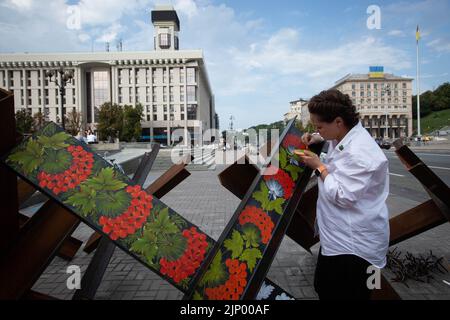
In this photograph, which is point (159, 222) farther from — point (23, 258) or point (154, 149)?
point (154, 149)

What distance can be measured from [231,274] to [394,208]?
6.47 metres

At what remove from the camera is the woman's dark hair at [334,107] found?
1.91 metres

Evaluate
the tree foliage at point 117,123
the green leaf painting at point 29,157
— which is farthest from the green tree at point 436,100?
the green leaf painting at point 29,157

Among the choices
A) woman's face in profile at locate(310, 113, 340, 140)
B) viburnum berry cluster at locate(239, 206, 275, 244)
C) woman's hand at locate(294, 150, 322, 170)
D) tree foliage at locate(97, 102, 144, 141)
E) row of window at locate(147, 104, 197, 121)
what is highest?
row of window at locate(147, 104, 197, 121)

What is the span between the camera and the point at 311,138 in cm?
227

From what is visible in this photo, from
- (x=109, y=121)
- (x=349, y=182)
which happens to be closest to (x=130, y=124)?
(x=109, y=121)

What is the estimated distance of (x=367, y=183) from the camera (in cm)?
173

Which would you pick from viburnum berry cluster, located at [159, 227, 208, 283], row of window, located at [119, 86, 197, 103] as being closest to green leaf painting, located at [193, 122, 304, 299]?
viburnum berry cluster, located at [159, 227, 208, 283]

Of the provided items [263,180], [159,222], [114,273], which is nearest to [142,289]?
[114,273]

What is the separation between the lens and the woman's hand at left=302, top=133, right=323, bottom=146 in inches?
87.3

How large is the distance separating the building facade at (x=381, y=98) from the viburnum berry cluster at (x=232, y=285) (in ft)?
349

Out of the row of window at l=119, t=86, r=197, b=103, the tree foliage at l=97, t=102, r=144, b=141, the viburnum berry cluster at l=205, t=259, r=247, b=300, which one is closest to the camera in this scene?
the viburnum berry cluster at l=205, t=259, r=247, b=300

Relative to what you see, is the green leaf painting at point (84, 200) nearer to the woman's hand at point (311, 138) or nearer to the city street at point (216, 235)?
the woman's hand at point (311, 138)

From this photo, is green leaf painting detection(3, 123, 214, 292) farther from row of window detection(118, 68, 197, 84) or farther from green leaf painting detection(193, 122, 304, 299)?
row of window detection(118, 68, 197, 84)
